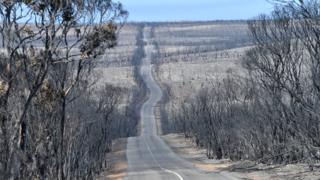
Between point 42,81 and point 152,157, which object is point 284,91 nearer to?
point 42,81

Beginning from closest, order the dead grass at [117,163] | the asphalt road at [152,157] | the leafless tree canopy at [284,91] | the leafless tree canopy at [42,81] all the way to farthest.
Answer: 1. the leafless tree canopy at [42,81]
2. the leafless tree canopy at [284,91]
3. the asphalt road at [152,157]
4. the dead grass at [117,163]

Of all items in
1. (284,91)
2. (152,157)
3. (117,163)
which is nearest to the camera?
(284,91)

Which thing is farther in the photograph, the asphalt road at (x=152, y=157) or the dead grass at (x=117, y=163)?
the dead grass at (x=117, y=163)

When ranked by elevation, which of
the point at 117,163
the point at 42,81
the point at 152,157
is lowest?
the point at 117,163

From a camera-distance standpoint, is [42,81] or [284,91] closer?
[42,81]

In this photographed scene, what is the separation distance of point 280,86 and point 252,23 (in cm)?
474

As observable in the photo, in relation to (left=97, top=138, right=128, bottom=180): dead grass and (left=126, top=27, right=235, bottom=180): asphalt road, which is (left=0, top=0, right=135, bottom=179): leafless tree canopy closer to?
(left=126, top=27, right=235, bottom=180): asphalt road

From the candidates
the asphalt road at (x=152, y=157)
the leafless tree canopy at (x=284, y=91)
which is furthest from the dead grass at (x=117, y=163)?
the leafless tree canopy at (x=284, y=91)

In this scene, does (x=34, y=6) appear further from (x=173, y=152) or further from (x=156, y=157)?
(x=173, y=152)

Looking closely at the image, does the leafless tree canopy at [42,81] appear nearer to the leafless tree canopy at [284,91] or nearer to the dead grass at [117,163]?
the leafless tree canopy at [284,91]

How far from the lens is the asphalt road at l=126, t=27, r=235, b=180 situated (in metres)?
42.5

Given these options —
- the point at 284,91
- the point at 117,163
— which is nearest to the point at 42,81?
the point at 284,91

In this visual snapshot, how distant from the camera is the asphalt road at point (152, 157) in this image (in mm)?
42531

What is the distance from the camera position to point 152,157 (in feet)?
224
